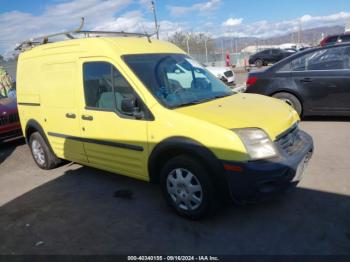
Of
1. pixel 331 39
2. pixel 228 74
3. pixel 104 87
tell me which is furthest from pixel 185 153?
pixel 331 39

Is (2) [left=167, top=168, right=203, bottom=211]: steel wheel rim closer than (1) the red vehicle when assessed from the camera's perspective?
Yes

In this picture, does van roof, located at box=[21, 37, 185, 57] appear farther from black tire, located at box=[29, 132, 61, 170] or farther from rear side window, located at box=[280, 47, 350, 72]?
rear side window, located at box=[280, 47, 350, 72]

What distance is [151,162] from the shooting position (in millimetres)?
3973

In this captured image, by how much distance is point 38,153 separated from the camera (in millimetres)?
6117

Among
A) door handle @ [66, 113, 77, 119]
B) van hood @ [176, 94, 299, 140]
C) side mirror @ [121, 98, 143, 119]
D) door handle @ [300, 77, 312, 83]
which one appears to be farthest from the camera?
door handle @ [300, 77, 312, 83]

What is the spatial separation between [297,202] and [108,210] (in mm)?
2266

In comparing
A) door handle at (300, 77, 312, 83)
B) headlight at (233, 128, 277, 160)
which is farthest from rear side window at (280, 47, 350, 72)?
headlight at (233, 128, 277, 160)

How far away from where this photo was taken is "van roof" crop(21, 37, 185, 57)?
4.34m

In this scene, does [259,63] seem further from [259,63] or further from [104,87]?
[104,87]

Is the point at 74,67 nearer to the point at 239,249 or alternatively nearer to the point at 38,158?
the point at 38,158

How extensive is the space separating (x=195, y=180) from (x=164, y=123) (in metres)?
0.68

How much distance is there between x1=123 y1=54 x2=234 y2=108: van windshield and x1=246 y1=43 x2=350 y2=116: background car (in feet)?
10.3

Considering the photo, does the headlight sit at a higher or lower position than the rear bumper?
higher

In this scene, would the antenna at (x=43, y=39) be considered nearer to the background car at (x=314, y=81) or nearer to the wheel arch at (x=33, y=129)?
the wheel arch at (x=33, y=129)
